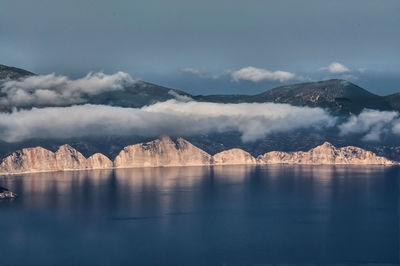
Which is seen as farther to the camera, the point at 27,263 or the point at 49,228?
the point at 49,228

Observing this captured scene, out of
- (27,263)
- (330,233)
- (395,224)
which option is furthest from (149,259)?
(395,224)

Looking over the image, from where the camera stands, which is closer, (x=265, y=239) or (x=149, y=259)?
(x=149, y=259)

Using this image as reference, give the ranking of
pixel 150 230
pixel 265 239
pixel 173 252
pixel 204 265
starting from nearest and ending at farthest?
1. pixel 204 265
2. pixel 173 252
3. pixel 265 239
4. pixel 150 230

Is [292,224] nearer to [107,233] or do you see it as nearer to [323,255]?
[323,255]

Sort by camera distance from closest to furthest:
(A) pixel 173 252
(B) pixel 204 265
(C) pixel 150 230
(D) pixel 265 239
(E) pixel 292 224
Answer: (B) pixel 204 265 → (A) pixel 173 252 → (D) pixel 265 239 → (C) pixel 150 230 → (E) pixel 292 224

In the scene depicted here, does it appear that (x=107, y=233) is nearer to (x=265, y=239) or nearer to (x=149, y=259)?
(x=149, y=259)

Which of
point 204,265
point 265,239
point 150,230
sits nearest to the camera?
point 204,265

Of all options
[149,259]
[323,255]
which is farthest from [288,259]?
[149,259]

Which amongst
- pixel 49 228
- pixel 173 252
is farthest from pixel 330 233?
pixel 49 228

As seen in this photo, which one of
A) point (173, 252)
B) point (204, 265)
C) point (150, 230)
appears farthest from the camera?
point (150, 230)
